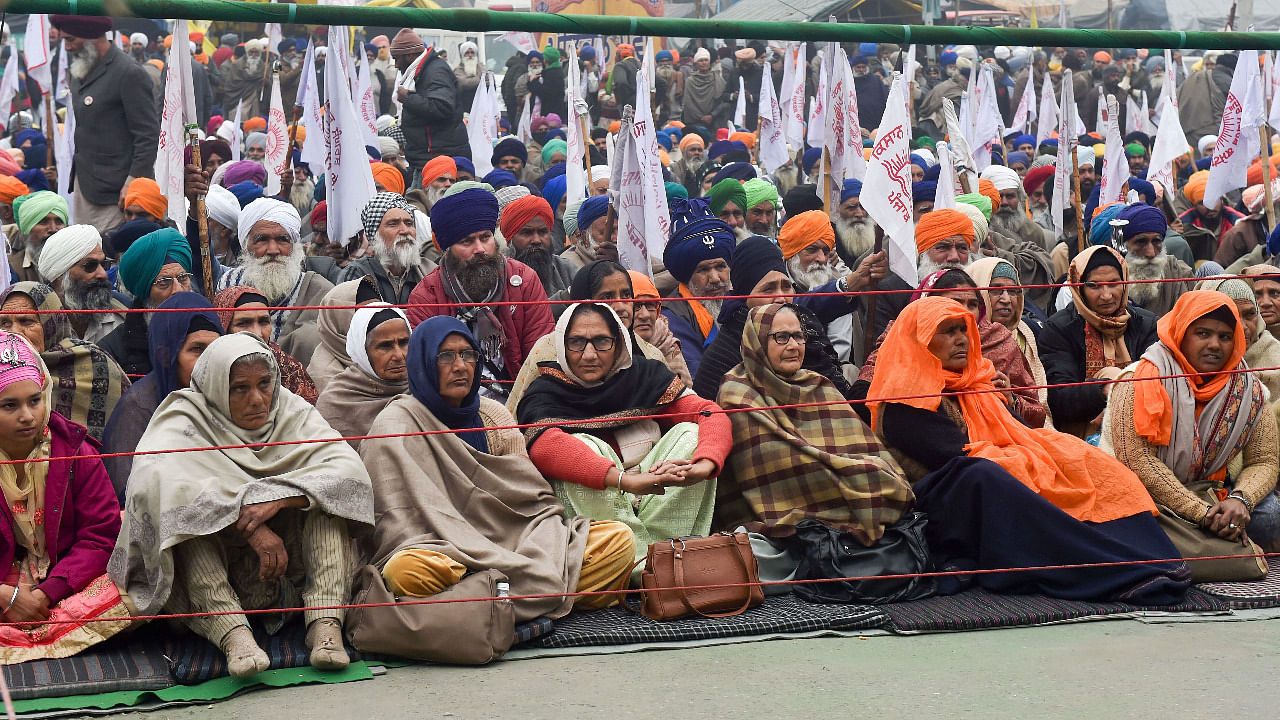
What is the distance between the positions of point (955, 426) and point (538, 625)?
1.71m

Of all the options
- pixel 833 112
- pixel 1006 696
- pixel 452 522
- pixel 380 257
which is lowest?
pixel 1006 696

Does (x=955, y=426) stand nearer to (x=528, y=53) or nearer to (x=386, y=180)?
(x=386, y=180)

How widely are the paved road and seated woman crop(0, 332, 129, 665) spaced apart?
560mm

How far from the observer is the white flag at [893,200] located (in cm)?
554

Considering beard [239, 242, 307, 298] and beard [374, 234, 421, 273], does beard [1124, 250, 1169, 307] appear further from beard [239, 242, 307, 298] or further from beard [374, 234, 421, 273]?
beard [239, 242, 307, 298]

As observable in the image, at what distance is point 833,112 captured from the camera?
714 centimetres

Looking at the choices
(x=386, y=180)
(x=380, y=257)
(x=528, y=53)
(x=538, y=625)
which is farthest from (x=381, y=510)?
(x=528, y=53)

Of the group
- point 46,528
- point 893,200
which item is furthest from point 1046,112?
point 46,528

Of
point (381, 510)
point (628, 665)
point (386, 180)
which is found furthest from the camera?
point (386, 180)

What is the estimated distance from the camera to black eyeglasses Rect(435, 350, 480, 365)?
4.80 m

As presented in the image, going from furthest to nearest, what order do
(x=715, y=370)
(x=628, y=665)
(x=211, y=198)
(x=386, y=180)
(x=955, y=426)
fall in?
(x=386, y=180) → (x=211, y=198) → (x=715, y=370) → (x=955, y=426) → (x=628, y=665)

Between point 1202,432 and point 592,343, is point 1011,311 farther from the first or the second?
point 592,343

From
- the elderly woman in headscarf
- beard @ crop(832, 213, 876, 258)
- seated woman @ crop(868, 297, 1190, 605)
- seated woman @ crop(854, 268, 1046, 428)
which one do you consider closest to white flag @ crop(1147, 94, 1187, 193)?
beard @ crop(832, 213, 876, 258)

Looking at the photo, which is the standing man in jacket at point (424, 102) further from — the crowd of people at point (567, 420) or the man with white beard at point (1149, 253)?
the man with white beard at point (1149, 253)
